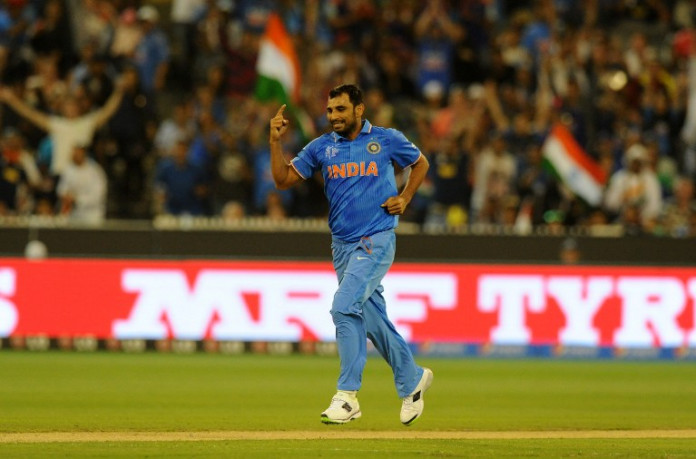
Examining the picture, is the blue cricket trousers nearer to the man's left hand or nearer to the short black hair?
the man's left hand

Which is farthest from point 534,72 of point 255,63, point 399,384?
point 399,384

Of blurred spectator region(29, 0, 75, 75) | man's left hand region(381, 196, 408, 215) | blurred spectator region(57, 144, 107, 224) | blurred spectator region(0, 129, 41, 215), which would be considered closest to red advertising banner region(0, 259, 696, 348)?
blurred spectator region(57, 144, 107, 224)

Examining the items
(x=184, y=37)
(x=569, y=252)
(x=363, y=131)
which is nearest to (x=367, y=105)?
(x=184, y=37)

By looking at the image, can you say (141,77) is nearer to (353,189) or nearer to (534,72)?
(534,72)

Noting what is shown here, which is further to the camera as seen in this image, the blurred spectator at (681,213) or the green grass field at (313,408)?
the blurred spectator at (681,213)

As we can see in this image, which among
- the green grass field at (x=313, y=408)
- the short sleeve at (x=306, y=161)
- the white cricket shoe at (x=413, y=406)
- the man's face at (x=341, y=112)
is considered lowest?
the green grass field at (x=313, y=408)

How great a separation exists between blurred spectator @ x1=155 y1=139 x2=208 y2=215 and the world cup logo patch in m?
9.89

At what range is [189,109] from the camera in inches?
807

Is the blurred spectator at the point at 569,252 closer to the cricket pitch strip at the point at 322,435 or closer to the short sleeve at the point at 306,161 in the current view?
the cricket pitch strip at the point at 322,435

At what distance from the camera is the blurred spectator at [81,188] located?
1903cm

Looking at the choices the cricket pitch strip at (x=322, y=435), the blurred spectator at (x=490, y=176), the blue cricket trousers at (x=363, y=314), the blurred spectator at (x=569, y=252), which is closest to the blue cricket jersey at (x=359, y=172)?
the blue cricket trousers at (x=363, y=314)

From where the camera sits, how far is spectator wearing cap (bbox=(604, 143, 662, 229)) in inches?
803

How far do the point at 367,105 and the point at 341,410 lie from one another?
1177cm

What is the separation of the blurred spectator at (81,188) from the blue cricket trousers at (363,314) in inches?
390
